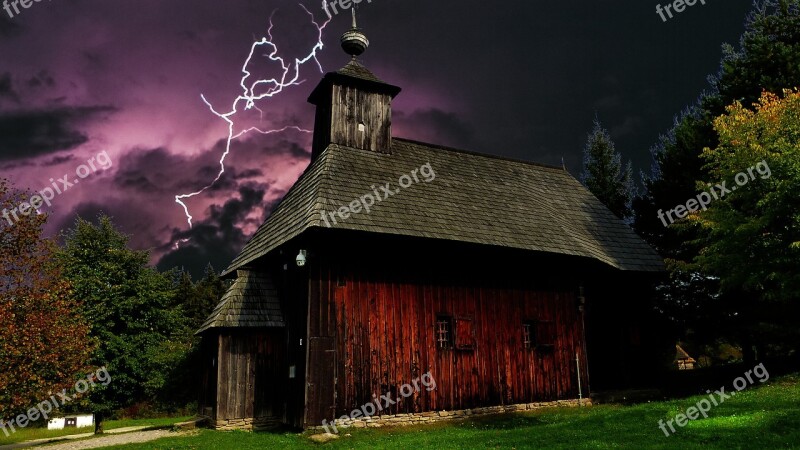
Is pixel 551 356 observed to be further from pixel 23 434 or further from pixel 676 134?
pixel 23 434

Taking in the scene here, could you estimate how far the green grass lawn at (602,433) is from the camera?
9414 mm

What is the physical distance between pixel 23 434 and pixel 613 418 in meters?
27.5

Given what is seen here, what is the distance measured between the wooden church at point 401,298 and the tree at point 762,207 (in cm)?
374

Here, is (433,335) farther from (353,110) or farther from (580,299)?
(353,110)

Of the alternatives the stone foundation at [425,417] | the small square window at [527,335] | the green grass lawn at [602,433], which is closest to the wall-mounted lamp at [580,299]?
the small square window at [527,335]

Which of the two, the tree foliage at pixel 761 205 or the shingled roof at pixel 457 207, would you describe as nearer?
the tree foliage at pixel 761 205

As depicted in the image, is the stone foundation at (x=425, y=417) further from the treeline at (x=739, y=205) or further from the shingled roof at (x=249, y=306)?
the treeline at (x=739, y=205)

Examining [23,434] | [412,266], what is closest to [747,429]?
[412,266]

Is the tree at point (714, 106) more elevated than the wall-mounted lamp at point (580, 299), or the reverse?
the tree at point (714, 106)

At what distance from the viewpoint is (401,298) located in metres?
15.6

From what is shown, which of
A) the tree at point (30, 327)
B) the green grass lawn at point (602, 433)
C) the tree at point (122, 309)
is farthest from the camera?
the tree at point (122, 309)

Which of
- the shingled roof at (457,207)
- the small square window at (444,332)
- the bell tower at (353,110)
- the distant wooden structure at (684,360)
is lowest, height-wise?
the distant wooden structure at (684,360)

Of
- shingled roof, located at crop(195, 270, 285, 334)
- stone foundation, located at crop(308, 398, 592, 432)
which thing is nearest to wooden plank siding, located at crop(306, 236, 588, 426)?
stone foundation, located at crop(308, 398, 592, 432)

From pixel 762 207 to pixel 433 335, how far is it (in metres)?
9.72
